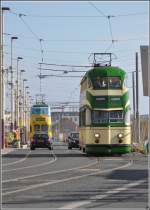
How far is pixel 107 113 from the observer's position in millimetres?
39188

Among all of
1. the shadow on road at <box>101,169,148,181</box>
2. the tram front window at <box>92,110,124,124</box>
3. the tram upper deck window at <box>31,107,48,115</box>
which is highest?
the tram upper deck window at <box>31,107,48,115</box>

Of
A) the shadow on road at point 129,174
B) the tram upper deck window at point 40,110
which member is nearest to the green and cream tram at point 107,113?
the shadow on road at point 129,174

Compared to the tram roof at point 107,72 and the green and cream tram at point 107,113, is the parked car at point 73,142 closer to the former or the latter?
the green and cream tram at point 107,113

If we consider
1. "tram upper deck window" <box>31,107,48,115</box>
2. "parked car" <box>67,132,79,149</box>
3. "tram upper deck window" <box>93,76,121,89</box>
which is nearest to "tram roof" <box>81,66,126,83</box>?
"tram upper deck window" <box>93,76,121,89</box>

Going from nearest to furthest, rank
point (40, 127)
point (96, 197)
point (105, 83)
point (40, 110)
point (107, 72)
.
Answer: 1. point (96, 197)
2. point (105, 83)
3. point (107, 72)
4. point (40, 127)
5. point (40, 110)

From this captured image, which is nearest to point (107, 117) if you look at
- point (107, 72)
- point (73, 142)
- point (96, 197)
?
point (107, 72)

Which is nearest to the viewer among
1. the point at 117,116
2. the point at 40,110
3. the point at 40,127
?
the point at 117,116

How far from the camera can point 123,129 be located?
129 feet

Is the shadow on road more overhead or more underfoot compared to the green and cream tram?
more underfoot

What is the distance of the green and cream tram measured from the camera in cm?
3909

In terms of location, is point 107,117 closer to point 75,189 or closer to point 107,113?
point 107,113

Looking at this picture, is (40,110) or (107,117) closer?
(107,117)

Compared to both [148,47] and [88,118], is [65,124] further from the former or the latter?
[148,47]

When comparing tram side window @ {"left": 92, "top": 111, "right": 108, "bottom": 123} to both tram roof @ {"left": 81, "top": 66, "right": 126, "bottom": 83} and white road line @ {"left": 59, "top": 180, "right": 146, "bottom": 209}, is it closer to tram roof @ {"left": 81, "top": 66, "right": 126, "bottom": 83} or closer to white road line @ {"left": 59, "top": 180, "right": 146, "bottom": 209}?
tram roof @ {"left": 81, "top": 66, "right": 126, "bottom": 83}
